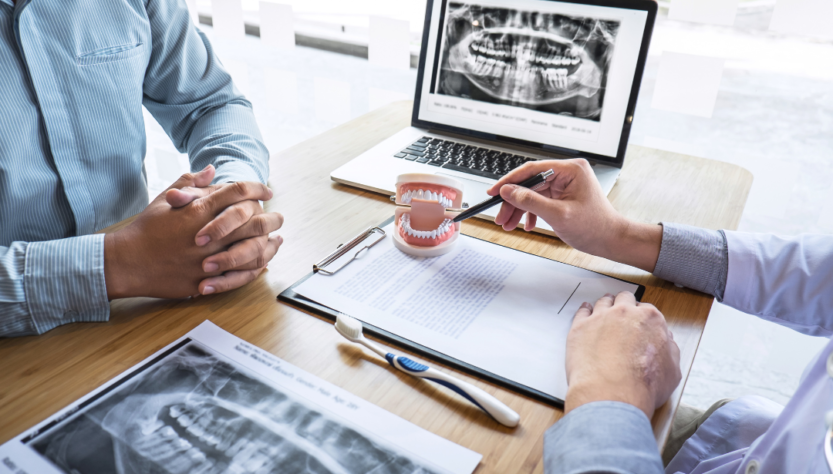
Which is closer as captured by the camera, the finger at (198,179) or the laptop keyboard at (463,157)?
the finger at (198,179)

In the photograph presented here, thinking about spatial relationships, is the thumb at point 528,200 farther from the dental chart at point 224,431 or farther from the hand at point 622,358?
the dental chart at point 224,431

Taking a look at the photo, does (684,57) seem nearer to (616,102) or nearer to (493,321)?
(616,102)

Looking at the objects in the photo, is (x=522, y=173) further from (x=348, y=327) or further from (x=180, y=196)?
(x=180, y=196)

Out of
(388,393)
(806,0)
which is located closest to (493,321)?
(388,393)

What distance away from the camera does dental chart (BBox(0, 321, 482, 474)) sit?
516 millimetres

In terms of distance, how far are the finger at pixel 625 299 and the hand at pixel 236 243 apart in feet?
1.57

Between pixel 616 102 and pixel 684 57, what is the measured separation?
2.90ft

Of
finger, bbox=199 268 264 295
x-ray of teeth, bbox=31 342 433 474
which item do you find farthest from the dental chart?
finger, bbox=199 268 264 295

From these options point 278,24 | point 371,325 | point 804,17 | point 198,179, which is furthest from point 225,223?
point 278,24

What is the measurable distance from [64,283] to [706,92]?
5.91 ft

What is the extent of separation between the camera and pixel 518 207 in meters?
0.84

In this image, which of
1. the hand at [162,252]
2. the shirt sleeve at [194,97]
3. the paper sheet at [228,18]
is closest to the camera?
the hand at [162,252]

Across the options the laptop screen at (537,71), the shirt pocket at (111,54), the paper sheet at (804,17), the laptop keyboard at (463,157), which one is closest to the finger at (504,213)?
the laptop keyboard at (463,157)

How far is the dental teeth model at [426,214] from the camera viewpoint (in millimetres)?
850
